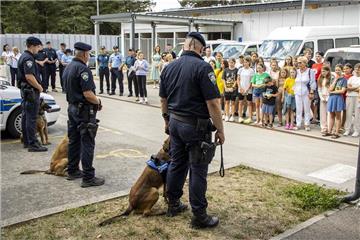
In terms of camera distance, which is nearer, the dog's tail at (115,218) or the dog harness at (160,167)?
the dog's tail at (115,218)

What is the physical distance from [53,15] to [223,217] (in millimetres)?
54054

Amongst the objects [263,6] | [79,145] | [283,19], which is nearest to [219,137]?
[79,145]

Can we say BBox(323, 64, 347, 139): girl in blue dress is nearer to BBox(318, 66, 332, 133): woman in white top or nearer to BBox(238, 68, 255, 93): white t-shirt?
BBox(318, 66, 332, 133): woman in white top

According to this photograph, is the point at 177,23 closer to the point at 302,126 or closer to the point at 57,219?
the point at 302,126

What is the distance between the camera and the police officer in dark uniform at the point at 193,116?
432 centimetres

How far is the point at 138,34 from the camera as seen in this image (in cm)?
3459

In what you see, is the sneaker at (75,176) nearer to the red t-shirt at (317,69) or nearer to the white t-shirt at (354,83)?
the white t-shirt at (354,83)

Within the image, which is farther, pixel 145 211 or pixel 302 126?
pixel 302 126

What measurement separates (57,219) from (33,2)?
168 feet

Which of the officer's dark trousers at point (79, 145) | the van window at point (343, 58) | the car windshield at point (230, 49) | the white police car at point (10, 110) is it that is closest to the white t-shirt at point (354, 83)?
the van window at point (343, 58)

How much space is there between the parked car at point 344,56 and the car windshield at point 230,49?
664 centimetres

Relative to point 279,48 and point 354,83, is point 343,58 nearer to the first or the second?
point 354,83

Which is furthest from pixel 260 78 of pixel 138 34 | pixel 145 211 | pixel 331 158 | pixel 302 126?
pixel 138 34

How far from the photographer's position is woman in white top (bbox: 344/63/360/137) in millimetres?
9555
